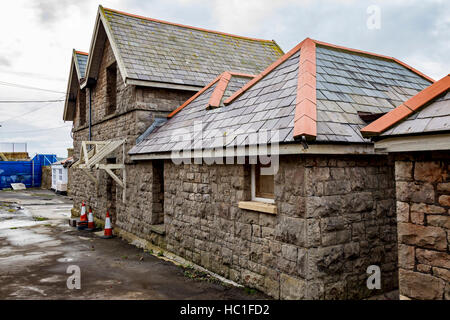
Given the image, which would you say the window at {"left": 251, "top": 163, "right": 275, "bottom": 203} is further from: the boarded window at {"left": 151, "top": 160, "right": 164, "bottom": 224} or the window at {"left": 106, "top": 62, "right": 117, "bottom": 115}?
the window at {"left": 106, "top": 62, "right": 117, "bottom": 115}

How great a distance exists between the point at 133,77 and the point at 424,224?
8.49 m

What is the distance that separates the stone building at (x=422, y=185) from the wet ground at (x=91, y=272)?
275cm

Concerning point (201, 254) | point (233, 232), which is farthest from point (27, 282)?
point (233, 232)

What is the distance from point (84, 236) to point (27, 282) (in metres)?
5.06

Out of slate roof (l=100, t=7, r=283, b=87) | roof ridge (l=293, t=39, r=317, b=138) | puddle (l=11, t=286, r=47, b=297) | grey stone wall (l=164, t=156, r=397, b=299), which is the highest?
slate roof (l=100, t=7, r=283, b=87)

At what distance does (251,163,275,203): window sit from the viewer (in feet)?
20.6

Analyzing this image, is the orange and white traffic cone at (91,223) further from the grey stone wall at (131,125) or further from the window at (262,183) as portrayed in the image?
the window at (262,183)

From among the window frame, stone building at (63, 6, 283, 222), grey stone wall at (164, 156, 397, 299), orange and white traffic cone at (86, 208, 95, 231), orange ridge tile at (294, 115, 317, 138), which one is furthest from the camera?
orange and white traffic cone at (86, 208, 95, 231)

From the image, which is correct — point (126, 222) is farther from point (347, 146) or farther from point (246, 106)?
point (347, 146)

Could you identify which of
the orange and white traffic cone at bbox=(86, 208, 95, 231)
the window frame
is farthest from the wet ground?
the window frame

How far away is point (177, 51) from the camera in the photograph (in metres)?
12.6

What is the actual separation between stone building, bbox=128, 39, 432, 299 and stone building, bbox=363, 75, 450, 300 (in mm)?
680

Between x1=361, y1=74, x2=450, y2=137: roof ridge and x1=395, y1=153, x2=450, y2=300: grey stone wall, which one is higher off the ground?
x1=361, y1=74, x2=450, y2=137: roof ridge

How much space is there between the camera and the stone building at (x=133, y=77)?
10805 mm
